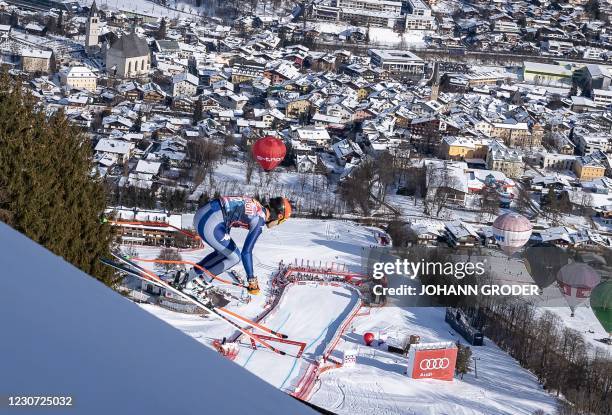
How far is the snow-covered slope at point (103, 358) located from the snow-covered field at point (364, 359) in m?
2.79

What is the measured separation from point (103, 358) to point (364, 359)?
147 inches

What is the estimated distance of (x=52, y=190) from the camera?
8.69ft

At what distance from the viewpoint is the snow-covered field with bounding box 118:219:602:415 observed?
395 centimetres

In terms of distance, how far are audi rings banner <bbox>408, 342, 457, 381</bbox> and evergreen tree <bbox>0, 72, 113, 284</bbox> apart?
1.85 meters

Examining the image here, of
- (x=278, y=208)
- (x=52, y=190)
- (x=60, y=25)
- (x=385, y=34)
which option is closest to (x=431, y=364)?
(x=278, y=208)

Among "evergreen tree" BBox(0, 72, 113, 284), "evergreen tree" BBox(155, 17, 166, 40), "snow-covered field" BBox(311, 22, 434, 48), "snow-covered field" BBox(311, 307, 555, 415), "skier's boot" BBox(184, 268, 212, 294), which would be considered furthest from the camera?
"snow-covered field" BBox(311, 22, 434, 48)

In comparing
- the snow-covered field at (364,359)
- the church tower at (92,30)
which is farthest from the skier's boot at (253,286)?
the church tower at (92,30)

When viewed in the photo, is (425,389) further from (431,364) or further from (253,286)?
(253,286)

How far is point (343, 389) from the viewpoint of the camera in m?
4.02

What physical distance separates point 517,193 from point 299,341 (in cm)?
410

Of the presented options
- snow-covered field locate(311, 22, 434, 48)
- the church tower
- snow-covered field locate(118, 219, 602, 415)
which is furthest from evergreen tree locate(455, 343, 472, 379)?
snow-covered field locate(311, 22, 434, 48)

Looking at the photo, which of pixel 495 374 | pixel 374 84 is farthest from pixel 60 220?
pixel 374 84

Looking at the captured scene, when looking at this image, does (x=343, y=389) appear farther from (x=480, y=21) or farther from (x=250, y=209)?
(x=480, y=21)

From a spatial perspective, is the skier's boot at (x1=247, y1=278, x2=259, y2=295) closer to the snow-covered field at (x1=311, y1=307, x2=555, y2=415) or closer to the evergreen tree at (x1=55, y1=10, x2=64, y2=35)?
the snow-covered field at (x1=311, y1=307, x2=555, y2=415)
